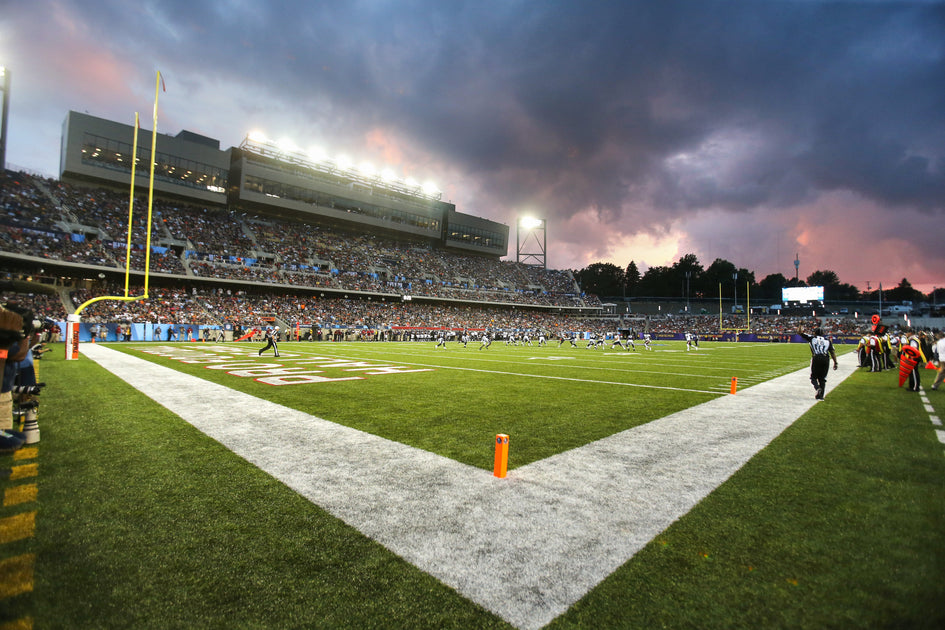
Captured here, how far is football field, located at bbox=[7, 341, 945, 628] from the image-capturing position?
220 centimetres

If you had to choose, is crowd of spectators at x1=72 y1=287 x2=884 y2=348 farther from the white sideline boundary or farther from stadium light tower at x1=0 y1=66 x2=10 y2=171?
the white sideline boundary

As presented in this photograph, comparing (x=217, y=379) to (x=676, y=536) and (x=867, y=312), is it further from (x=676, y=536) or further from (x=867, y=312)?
(x=867, y=312)

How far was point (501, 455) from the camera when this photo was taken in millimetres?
3977

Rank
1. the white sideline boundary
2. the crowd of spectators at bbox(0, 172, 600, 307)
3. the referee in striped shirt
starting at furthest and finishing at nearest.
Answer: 1. the crowd of spectators at bbox(0, 172, 600, 307)
2. the referee in striped shirt
3. the white sideline boundary

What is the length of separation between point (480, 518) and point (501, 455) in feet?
2.77

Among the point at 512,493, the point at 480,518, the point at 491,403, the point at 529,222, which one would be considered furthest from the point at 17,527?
the point at 529,222

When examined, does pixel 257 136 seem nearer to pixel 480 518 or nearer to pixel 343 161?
pixel 343 161

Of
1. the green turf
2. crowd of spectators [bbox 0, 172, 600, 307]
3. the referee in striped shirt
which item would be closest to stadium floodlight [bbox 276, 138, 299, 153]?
crowd of spectators [bbox 0, 172, 600, 307]

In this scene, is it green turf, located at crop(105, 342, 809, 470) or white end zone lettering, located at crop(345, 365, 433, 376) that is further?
white end zone lettering, located at crop(345, 365, 433, 376)

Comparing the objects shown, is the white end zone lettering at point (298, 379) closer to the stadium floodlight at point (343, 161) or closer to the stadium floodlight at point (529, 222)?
the stadium floodlight at point (343, 161)

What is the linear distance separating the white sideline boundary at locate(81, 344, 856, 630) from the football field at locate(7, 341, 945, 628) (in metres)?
0.02

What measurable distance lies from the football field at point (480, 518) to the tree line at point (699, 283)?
371ft

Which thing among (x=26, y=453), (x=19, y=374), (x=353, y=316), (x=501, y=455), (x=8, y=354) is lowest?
(x=26, y=453)

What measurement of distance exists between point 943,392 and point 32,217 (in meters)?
53.4
